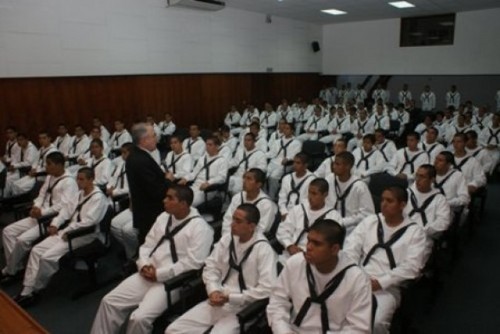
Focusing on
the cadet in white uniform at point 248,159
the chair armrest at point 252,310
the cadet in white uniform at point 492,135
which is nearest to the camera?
the chair armrest at point 252,310

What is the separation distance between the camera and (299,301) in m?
2.38

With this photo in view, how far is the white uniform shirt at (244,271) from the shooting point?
261 centimetres

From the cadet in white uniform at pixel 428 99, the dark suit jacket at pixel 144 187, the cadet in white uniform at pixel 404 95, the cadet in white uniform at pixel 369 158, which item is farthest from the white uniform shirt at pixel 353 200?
the cadet in white uniform at pixel 404 95

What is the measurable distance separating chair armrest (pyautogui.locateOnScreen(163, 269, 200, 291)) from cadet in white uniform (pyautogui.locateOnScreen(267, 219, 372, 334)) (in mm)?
787

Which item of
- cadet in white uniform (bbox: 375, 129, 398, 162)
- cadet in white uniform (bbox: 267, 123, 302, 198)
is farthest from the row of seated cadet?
cadet in white uniform (bbox: 267, 123, 302, 198)

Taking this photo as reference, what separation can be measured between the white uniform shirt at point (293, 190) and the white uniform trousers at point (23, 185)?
14.7 feet

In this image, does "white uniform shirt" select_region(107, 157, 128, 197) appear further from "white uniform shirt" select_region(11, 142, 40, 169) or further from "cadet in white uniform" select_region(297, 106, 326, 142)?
"cadet in white uniform" select_region(297, 106, 326, 142)

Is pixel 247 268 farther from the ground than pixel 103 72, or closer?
closer

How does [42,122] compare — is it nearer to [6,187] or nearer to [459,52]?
[6,187]

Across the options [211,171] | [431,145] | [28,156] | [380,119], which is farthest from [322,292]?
[380,119]

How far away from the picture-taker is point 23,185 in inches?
249

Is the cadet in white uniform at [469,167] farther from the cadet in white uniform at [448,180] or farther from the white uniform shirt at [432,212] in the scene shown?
the white uniform shirt at [432,212]

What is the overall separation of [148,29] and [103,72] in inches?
70.1

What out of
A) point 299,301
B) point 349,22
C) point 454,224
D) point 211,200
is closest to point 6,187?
point 211,200
